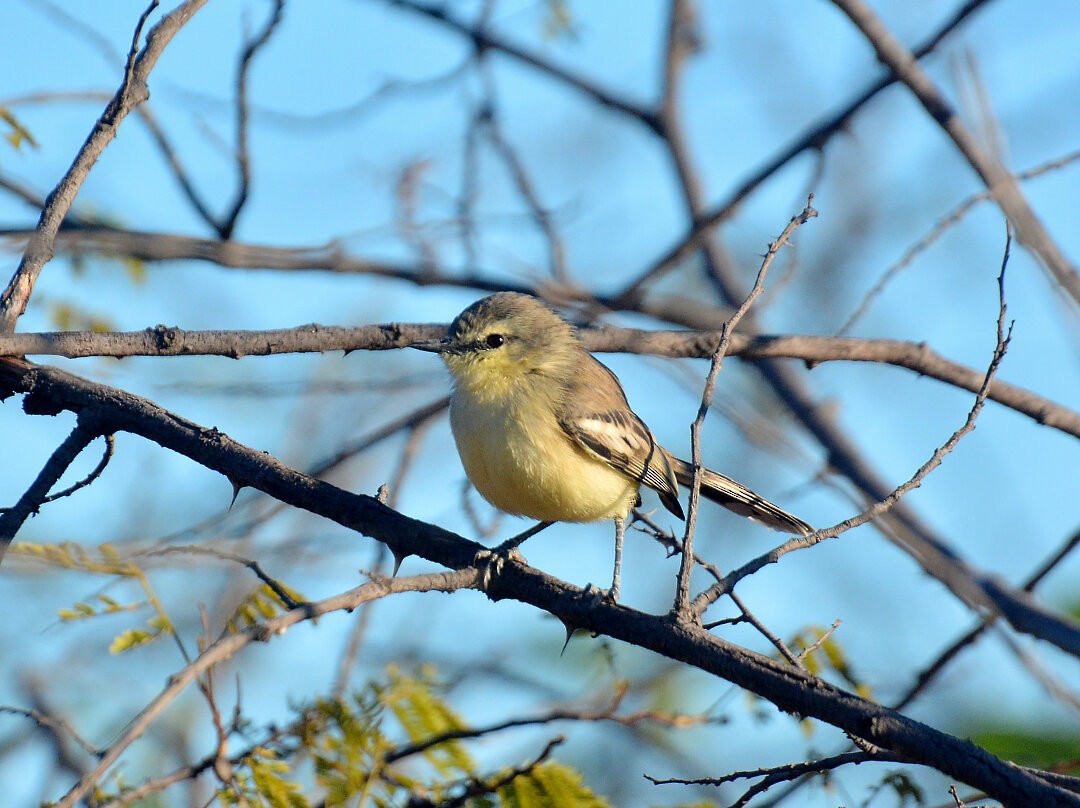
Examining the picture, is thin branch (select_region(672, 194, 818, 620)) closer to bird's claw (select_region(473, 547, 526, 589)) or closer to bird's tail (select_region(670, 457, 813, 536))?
bird's claw (select_region(473, 547, 526, 589))

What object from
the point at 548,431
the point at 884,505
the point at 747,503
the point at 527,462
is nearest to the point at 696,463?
the point at 884,505

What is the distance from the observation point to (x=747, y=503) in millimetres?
5965

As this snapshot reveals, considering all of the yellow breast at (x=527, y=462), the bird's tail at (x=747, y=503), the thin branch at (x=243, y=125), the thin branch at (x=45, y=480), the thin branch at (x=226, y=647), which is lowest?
the thin branch at (x=226, y=647)

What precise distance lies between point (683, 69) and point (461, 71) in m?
2.32

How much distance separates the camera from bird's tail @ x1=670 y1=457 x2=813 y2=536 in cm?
585

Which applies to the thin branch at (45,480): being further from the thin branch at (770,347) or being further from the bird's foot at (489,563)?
the bird's foot at (489,563)

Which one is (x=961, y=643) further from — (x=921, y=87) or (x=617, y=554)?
(x=921, y=87)

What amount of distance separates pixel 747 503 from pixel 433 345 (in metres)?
1.91

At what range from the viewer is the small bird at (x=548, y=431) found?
518 centimetres

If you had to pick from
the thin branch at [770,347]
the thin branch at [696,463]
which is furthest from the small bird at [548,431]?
the thin branch at [696,463]

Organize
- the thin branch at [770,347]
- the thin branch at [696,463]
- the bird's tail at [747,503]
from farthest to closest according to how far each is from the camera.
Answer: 1. the bird's tail at [747,503]
2. the thin branch at [770,347]
3. the thin branch at [696,463]

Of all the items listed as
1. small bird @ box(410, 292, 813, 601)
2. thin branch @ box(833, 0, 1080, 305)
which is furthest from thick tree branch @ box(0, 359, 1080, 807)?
thin branch @ box(833, 0, 1080, 305)

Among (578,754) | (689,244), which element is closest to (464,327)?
(689,244)

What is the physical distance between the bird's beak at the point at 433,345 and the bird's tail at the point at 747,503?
1492 mm
